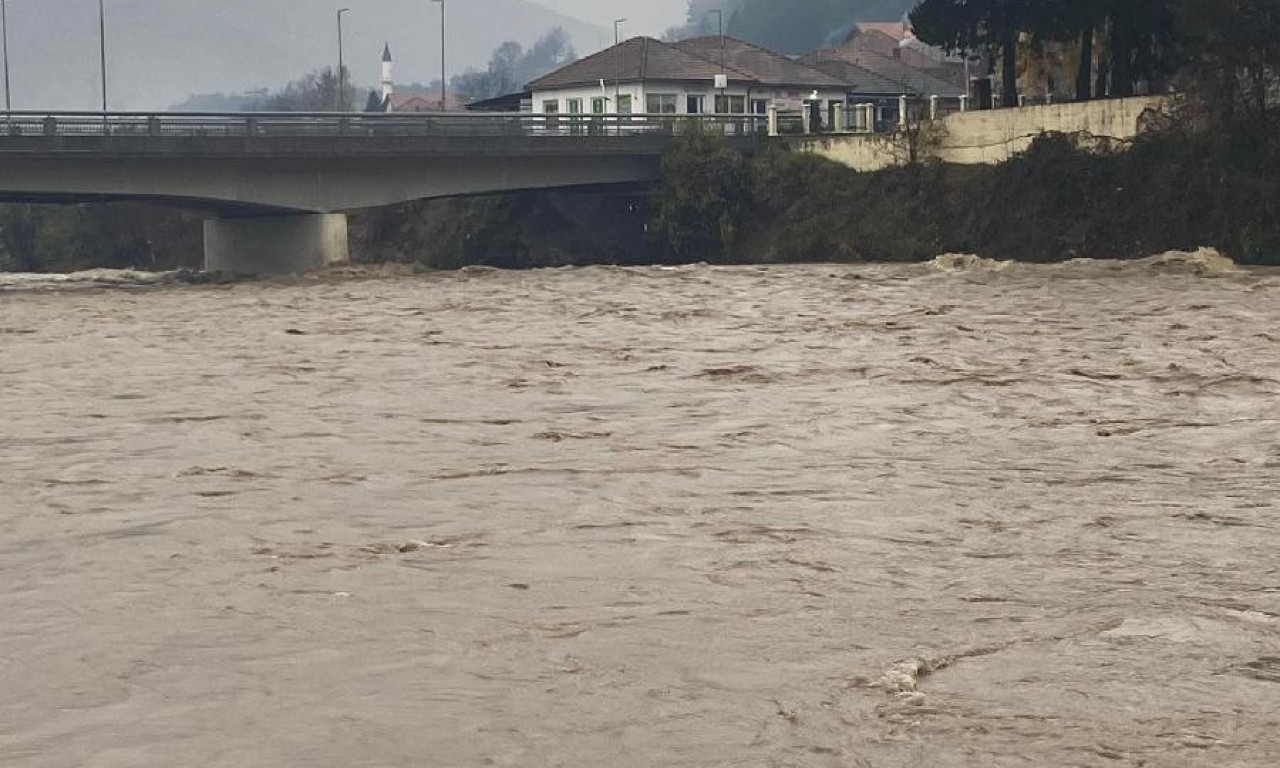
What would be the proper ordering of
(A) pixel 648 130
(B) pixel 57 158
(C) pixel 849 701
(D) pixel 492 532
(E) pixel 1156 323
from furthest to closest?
(A) pixel 648 130 → (B) pixel 57 158 → (E) pixel 1156 323 → (D) pixel 492 532 → (C) pixel 849 701

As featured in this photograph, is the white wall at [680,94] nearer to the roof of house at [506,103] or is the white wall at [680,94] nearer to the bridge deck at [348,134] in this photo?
the roof of house at [506,103]

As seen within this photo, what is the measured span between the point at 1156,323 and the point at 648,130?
36.9 meters

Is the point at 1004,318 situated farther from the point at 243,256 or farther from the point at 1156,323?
the point at 243,256

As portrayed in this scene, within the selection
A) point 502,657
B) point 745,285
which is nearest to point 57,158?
point 745,285

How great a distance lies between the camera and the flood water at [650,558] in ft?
34.4

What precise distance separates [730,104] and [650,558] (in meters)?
83.0

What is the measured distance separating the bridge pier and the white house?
32.2 metres

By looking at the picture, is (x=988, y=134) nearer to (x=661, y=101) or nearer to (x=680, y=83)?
(x=680, y=83)

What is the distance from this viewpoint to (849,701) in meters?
10.9

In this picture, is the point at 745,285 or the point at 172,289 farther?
the point at 172,289

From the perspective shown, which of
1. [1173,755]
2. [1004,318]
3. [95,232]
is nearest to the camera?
[1173,755]

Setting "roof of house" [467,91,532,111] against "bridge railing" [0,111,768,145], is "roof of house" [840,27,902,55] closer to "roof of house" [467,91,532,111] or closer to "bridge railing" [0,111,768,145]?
A: "roof of house" [467,91,532,111]

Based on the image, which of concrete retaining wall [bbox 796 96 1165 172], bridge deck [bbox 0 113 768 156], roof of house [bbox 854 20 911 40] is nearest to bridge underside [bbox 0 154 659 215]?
bridge deck [bbox 0 113 768 156]

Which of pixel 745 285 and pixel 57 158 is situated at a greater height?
pixel 57 158
